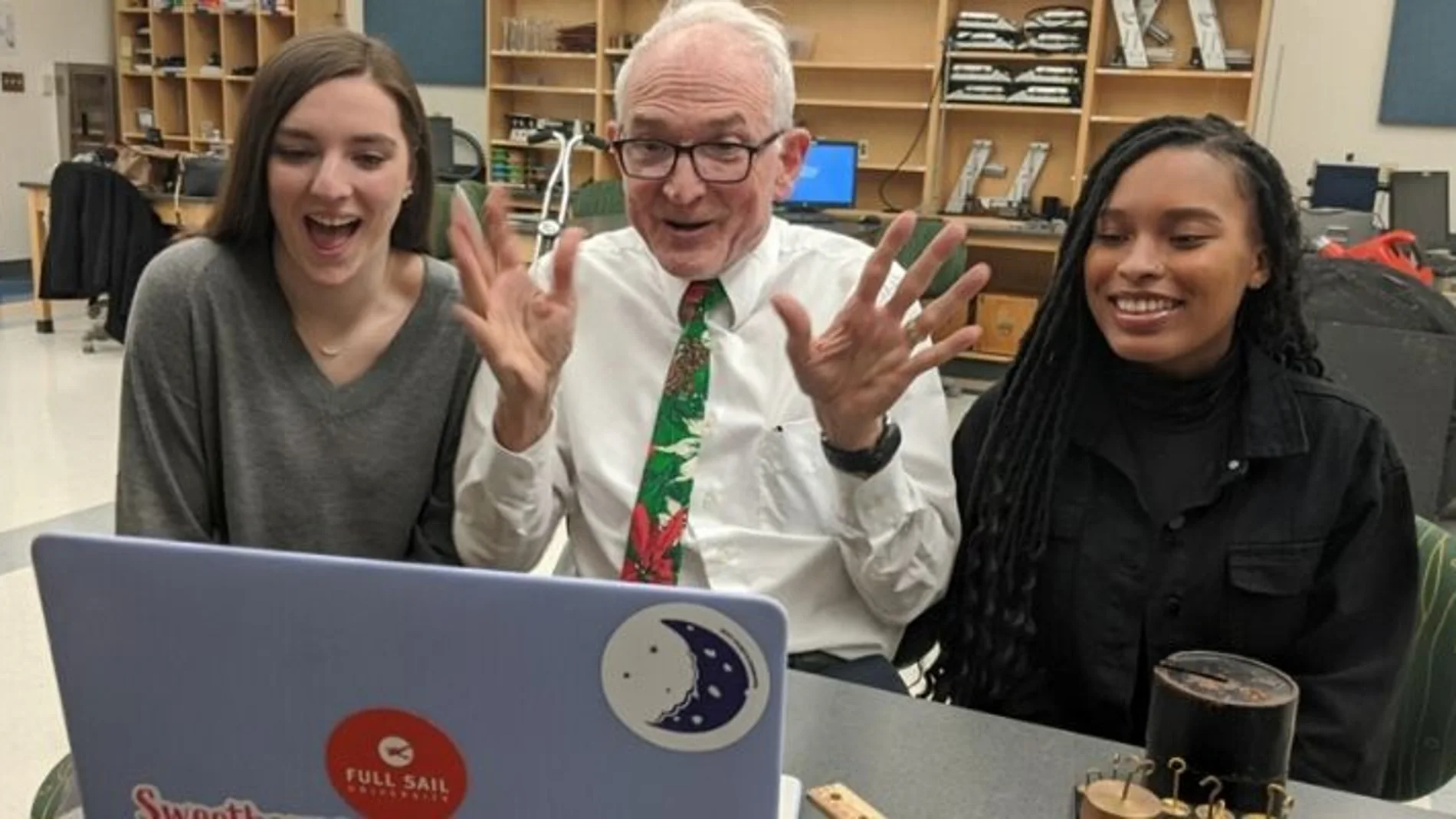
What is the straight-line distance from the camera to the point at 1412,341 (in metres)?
3.21

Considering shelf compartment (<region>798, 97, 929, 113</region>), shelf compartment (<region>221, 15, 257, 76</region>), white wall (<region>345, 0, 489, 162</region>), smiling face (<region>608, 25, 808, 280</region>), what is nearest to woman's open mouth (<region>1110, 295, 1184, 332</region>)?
smiling face (<region>608, 25, 808, 280</region>)

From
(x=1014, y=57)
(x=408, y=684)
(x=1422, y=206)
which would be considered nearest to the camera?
(x=408, y=684)

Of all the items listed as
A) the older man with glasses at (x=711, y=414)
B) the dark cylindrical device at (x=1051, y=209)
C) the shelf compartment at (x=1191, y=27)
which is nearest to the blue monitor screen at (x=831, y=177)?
the dark cylindrical device at (x=1051, y=209)

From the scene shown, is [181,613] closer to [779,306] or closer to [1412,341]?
[779,306]

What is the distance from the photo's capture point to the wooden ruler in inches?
33.3

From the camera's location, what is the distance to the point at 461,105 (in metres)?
7.52

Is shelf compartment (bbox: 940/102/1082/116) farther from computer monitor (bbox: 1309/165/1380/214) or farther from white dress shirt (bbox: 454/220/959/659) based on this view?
white dress shirt (bbox: 454/220/959/659)

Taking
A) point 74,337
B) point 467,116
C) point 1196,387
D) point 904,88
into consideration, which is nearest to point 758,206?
point 1196,387

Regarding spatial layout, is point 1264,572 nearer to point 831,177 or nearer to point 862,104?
point 831,177

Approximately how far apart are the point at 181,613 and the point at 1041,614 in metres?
0.95

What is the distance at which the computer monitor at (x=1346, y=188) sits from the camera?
16.4 ft

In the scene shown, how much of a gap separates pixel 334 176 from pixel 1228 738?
1.10 metres

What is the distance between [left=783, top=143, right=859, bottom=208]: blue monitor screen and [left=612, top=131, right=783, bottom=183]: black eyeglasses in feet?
15.1

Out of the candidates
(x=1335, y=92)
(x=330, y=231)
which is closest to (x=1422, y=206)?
(x=1335, y=92)
